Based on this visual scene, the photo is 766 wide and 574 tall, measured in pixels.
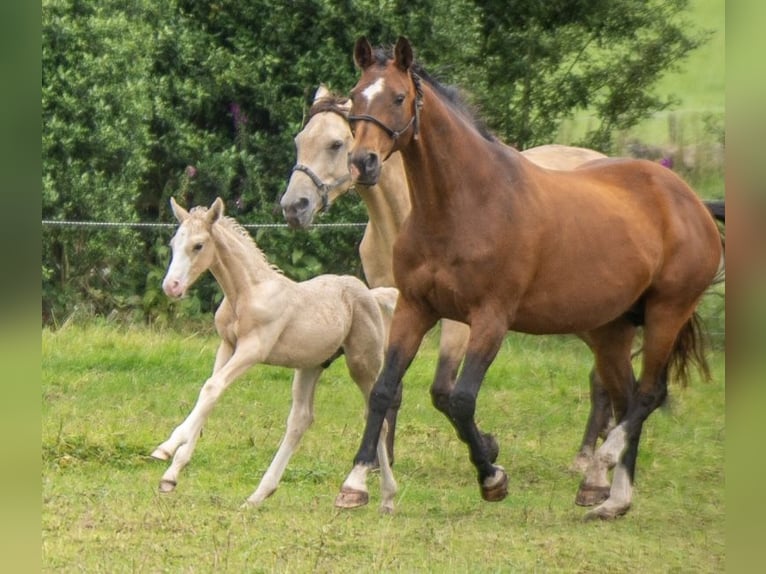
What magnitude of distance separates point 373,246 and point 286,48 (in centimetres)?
469

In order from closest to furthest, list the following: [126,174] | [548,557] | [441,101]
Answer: [548,557] < [441,101] < [126,174]

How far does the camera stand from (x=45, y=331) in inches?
436

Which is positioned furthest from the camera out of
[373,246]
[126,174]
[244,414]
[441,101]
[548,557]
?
[126,174]

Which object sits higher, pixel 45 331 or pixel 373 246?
pixel 373 246

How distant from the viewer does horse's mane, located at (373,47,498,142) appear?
6.30 metres

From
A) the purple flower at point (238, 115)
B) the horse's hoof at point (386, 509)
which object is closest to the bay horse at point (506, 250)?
the horse's hoof at point (386, 509)

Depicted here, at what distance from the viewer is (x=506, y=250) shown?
627 cm

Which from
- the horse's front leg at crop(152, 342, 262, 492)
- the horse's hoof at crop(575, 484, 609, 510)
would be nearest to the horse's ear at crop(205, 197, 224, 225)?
the horse's front leg at crop(152, 342, 262, 492)

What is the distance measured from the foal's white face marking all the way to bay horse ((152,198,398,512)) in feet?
3.77

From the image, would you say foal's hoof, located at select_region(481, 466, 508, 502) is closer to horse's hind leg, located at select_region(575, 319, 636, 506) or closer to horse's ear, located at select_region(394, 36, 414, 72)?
horse's hind leg, located at select_region(575, 319, 636, 506)

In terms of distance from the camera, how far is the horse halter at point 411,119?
580 cm

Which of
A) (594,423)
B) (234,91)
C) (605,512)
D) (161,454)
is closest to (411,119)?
(161,454)
